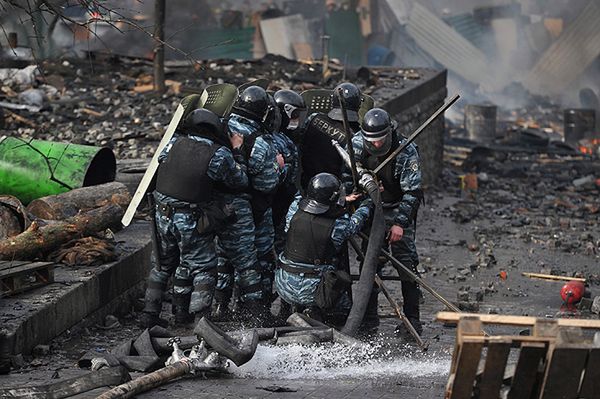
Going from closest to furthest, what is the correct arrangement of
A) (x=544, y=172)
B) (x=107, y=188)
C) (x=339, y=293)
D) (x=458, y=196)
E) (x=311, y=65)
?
1. (x=339, y=293)
2. (x=107, y=188)
3. (x=458, y=196)
4. (x=311, y=65)
5. (x=544, y=172)

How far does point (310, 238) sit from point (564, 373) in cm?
411

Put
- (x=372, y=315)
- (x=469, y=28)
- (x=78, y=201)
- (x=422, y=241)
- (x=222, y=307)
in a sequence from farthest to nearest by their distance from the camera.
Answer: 1. (x=469, y=28)
2. (x=422, y=241)
3. (x=78, y=201)
4. (x=372, y=315)
5. (x=222, y=307)

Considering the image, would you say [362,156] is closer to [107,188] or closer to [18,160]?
[107,188]

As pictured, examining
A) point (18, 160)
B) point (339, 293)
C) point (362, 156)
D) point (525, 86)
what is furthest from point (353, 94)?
point (525, 86)

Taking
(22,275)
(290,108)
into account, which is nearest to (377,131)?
(290,108)

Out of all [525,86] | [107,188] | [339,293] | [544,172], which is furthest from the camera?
[525,86]

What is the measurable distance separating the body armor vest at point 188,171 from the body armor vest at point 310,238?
0.72m

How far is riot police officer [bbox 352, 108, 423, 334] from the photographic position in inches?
412

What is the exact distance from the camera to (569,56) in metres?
46.0

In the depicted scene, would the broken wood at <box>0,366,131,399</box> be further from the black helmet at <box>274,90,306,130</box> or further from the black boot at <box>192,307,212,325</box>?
the black helmet at <box>274,90,306,130</box>

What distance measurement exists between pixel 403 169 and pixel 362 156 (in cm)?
37

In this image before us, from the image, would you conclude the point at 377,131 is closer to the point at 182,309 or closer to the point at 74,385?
the point at 182,309

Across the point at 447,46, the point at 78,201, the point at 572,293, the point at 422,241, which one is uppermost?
the point at 447,46

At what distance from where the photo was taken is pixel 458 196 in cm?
2241
